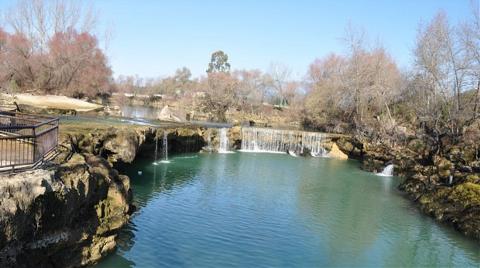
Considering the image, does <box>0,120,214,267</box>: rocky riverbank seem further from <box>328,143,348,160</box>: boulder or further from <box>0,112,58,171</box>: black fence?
<box>328,143,348,160</box>: boulder

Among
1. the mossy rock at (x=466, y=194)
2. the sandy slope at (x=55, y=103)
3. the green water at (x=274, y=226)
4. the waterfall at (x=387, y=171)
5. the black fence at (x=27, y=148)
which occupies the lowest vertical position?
the green water at (x=274, y=226)

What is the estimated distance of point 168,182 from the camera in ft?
70.2

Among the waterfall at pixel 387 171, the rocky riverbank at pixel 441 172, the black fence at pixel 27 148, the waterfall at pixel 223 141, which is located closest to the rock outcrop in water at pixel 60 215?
the black fence at pixel 27 148

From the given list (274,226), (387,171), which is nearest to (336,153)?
(387,171)

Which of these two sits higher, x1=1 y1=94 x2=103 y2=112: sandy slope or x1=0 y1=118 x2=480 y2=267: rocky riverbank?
x1=1 y1=94 x2=103 y2=112: sandy slope

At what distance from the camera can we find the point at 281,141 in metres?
38.3

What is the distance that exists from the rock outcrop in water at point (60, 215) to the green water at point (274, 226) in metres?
0.73

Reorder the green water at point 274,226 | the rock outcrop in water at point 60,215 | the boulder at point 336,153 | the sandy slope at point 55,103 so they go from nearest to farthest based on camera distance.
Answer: the rock outcrop in water at point 60,215 → the green water at point 274,226 → the sandy slope at point 55,103 → the boulder at point 336,153

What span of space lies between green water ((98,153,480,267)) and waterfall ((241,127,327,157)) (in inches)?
487

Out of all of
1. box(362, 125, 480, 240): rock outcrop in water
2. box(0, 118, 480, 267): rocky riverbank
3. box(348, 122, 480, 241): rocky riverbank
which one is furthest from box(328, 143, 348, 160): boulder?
box(0, 118, 480, 267): rocky riverbank

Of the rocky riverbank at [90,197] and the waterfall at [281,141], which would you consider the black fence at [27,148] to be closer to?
the rocky riverbank at [90,197]

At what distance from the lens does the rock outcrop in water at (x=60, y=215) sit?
24.8ft

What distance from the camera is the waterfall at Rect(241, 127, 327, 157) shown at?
124ft

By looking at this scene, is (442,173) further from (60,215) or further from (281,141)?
(60,215)
